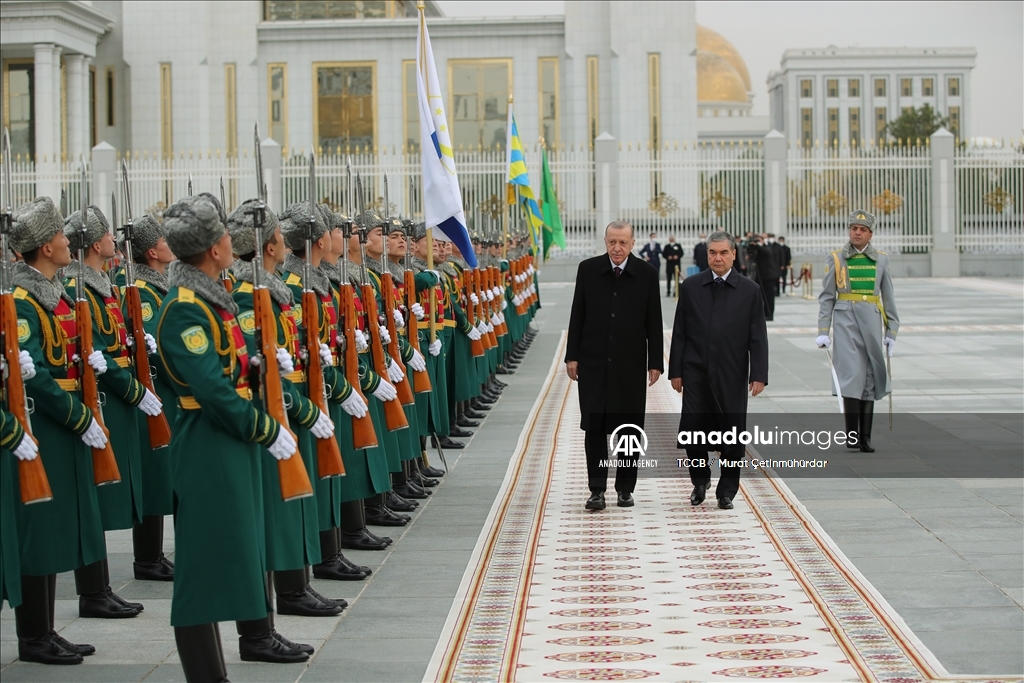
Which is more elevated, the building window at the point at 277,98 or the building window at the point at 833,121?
the building window at the point at 833,121

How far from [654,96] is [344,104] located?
378 inches

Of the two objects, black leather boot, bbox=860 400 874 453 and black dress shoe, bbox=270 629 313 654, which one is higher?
black leather boot, bbox=860 400 874 453

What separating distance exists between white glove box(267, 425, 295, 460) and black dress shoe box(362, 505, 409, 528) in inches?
112

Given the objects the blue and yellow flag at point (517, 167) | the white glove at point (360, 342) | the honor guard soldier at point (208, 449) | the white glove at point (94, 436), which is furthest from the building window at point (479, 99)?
the honor guard soldier at point (208, 449)

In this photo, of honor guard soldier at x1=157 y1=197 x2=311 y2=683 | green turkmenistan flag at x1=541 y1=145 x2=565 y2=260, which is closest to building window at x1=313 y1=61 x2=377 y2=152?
green turkmenistan flag at x1=541 y1=145 x2=565 y2=260

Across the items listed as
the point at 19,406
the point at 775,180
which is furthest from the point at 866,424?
the point at 775,180

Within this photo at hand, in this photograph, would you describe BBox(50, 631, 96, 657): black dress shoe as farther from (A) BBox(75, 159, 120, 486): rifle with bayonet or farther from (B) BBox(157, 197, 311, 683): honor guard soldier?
(B) BBox(157, 197, 311, 683): honor guard soldier

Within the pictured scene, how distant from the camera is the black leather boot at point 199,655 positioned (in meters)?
4.52

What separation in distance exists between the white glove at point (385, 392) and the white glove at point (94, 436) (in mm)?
1618

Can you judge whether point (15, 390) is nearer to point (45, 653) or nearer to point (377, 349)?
point (45, 653)

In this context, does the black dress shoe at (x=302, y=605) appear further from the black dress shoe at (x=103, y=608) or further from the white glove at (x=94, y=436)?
the white glove at (x=94, y=436)

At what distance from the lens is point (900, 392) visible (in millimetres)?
12875

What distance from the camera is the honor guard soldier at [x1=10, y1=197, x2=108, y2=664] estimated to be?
523cm

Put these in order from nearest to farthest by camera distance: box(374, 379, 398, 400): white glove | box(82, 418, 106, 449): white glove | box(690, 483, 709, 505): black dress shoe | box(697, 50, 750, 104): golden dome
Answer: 1. box(82, 418, 106, 449): white glove
2. box(374, 379, 398, 400): white glove
3. box(690, 483, 709, 505): black dress shoe
4. box(697, 50, 750, 104): golden dome
